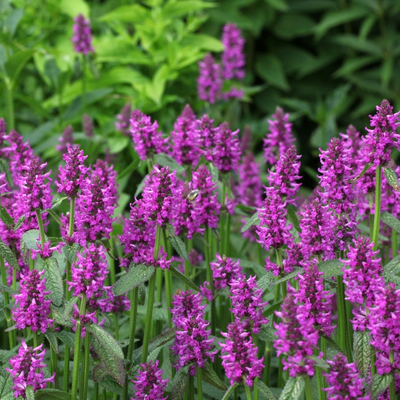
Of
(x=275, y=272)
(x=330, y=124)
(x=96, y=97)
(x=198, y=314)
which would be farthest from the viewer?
(x=330, y=124)

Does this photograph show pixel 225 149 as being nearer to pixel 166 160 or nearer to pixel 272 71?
Result: pixel 166 160

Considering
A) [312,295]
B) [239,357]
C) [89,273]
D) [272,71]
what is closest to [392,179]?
[312,295]

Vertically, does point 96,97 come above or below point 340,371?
above

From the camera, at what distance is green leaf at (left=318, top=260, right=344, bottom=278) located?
2.06 meters

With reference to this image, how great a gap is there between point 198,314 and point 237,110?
3.00 metres

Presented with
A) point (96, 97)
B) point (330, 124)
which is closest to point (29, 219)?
point (96, 97)

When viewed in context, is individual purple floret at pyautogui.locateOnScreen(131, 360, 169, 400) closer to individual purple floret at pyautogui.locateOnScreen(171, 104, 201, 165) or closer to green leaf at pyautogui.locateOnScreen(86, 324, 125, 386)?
green leaf at pyautogui.locateOnScreen(86, 324, 125, 386)

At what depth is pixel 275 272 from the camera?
7.56ft


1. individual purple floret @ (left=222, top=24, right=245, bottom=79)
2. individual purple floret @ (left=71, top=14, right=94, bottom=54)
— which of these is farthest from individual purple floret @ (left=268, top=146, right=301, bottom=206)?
individual purple floret @ (left=222, top=24, right=245, bottom=79)

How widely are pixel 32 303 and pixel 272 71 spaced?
16.5ft

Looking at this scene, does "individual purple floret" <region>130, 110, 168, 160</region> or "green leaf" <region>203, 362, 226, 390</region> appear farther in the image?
"individual purple floret" <region>130, 110, 168, 160</region>

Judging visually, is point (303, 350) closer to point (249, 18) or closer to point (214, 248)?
point (214, 248)

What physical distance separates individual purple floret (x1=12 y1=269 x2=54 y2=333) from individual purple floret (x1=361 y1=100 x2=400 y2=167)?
1.02 meters

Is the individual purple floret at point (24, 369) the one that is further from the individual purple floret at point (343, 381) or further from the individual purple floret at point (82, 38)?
the individual purple floret at point (82, 38)
